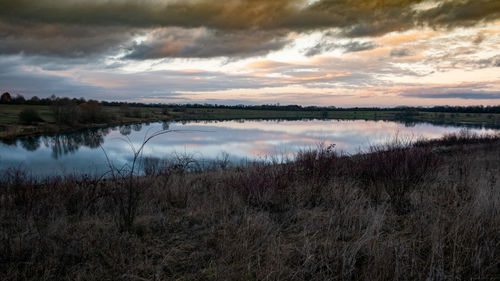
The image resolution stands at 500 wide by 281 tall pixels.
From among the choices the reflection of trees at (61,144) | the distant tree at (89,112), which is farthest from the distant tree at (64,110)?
the reflection of trees at (61,144)

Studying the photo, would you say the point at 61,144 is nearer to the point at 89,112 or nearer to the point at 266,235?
the point at 89,112

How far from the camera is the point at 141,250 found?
3730 mm

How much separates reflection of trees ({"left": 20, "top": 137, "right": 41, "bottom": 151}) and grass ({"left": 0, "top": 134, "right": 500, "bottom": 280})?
122 ft

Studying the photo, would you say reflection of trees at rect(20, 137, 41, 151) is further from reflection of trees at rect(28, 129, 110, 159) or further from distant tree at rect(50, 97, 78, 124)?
distant tree at rect(50, 97, 78, 124)

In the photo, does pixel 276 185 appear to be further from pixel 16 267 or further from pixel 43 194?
pixel 43 194

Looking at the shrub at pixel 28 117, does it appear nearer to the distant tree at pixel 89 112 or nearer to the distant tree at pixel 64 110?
the distant tree at pixel 64 110

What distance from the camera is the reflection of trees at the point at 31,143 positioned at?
117 feet

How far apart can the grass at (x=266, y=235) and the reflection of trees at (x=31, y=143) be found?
37.2 meters

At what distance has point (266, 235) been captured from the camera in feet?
12.9

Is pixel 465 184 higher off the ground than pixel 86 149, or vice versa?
pixel 465 184

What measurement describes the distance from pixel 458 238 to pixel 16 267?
18.1 ft

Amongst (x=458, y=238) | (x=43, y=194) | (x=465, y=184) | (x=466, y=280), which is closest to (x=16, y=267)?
(x=43, y=194)

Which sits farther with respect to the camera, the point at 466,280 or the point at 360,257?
the point at 360,257

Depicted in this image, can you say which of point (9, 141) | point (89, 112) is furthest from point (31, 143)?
point (89, 112)
